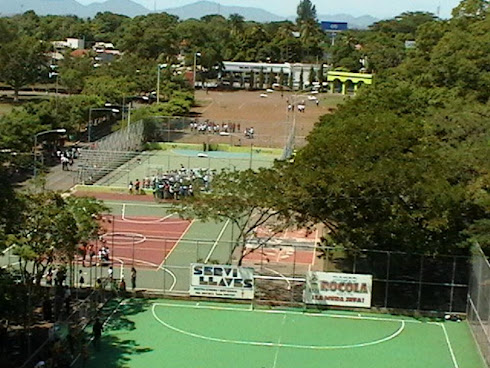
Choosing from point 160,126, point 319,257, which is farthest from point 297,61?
point 319,257

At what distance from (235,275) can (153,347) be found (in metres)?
5.46

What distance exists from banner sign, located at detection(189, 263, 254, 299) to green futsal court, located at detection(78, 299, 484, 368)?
0.46 metres

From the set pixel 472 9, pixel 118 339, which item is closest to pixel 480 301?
pixel 118 339

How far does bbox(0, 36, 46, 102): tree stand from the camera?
85.1 meters

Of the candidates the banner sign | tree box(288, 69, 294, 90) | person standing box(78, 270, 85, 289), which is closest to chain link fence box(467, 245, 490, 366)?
the banner sign

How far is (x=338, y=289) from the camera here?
29.0 metres

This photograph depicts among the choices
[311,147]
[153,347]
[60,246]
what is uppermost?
[311,147]

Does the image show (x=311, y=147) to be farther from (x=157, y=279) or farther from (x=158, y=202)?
(x=158, y=202)

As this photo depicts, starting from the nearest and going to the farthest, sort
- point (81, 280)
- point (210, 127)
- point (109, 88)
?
point (81, 280) → point (210, 127) → point (109, 88)

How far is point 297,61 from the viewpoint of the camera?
13688 centimetres

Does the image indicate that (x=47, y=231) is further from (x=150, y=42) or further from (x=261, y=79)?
(x=261, y=79)

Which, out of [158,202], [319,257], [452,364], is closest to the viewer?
[452,364]

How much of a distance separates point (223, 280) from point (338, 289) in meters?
4.11

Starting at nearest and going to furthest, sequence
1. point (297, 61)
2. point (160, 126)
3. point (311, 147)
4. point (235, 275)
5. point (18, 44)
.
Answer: point (235, 275), point (311, 147), point (160, 126), point (18, 44), point (297, 61)
